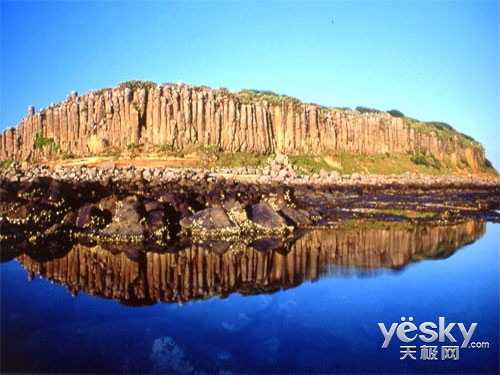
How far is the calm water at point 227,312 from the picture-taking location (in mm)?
5148

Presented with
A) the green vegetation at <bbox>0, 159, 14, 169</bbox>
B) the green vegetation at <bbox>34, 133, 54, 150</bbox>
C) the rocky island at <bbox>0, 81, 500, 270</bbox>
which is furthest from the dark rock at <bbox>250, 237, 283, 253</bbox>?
the green vegetation at <bbox>0, 159, 14, 169</bbox>

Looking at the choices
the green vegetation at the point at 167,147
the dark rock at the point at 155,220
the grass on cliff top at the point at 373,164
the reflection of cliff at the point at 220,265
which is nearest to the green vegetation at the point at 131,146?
the green vegetation at the point at 167,147

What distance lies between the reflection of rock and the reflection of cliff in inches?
59.0

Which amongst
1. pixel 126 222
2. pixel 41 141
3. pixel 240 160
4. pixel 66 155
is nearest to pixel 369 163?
pixel 240 160

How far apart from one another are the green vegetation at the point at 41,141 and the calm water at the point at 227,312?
37.1 m

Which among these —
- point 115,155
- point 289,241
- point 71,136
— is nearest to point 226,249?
point 289,241

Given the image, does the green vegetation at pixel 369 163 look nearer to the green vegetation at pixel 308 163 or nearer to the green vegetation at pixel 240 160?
the green vegetation at pixel 308 163

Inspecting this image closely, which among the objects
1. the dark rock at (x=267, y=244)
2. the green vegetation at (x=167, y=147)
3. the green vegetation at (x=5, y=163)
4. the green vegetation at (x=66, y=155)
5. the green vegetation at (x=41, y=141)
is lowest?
the dark rock at (x=267, y=244)

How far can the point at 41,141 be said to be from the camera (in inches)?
1730

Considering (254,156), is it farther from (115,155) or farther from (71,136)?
(71,136)

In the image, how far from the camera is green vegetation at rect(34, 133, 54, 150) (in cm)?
4359

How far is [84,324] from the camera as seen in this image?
238 inches

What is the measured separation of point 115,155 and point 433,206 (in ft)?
90.4

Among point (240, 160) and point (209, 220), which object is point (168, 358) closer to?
point (209, 220)
